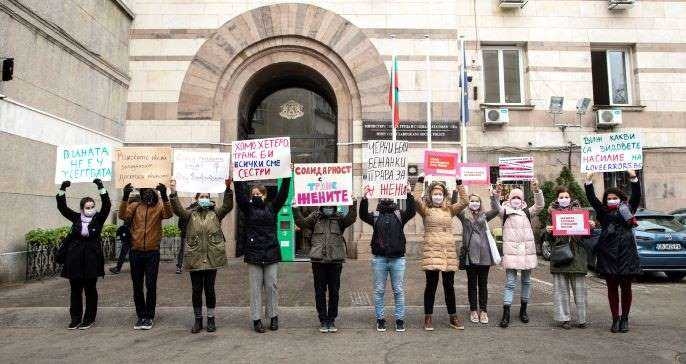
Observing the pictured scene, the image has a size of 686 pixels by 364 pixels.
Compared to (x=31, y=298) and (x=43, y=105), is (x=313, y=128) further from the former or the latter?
(x=31, y=298)

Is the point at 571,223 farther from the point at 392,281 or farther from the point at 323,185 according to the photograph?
the point at 323,185

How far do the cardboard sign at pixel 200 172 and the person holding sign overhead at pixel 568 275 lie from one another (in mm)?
5266

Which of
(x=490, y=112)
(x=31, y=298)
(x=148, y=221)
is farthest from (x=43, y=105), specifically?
(x=490, y=112)

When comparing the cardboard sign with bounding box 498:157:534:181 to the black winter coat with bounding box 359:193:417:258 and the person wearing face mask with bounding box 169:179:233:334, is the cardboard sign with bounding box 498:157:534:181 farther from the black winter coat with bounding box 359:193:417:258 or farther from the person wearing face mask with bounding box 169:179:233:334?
the person wearing face mask with bounding box 169:179:233:334

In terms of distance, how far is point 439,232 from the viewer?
6.97m

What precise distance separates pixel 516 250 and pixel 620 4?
13407 millimetres

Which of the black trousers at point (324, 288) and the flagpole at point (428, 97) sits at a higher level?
the flagpole at point (428, 97)

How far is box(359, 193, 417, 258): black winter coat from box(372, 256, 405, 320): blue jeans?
135 mm

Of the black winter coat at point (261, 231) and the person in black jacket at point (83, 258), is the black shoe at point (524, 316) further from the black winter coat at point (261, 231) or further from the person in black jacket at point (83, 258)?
the person in black jacket at point (83, 258)

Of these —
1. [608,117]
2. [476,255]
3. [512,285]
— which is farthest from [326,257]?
[608,117]

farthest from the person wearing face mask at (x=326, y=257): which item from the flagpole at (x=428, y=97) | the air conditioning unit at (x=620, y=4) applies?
the air conditioning unit at (x=620, y=4)

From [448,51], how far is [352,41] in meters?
3.19

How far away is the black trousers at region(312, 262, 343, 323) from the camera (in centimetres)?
674

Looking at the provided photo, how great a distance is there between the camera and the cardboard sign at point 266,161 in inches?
287
